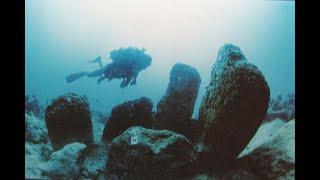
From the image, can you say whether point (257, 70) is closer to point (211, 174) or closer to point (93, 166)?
point (211, 174)

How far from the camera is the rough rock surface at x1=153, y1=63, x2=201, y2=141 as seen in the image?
4.43m

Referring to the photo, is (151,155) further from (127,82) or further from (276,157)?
(276,157)

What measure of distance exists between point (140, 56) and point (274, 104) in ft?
6.46

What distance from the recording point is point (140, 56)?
454 cm

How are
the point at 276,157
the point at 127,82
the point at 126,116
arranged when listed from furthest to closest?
the point at 127,82, the point at 126,116, the point at 276,157

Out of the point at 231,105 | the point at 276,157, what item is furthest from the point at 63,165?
the point at 276,157

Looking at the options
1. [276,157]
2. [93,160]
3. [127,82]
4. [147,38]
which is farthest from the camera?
[127,82]

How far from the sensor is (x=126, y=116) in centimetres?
440

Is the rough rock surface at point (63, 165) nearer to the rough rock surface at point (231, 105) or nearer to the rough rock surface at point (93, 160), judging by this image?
the rough rock surface at point (93, 160)

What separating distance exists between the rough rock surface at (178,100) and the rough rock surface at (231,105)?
0.35 meters

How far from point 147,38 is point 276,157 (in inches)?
84.4

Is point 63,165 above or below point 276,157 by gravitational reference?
below

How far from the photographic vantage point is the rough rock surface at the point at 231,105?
3842 millimetres
